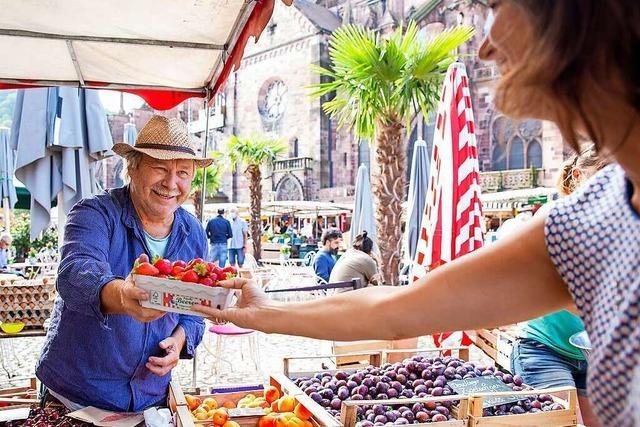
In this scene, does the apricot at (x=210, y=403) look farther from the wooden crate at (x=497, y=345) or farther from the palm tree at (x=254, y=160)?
the palm tree at (x=254, y=160)

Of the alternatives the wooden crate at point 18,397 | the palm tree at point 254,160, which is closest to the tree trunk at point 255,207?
the palm tree at point 254,160

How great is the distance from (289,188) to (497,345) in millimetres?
29985

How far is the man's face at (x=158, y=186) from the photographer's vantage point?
258 cm

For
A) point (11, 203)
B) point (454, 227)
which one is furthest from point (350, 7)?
point (454, 227)

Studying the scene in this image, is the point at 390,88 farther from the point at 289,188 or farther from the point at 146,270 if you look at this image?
the point at 289,188

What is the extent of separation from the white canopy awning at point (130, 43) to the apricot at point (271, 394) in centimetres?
172

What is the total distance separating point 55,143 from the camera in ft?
17.9

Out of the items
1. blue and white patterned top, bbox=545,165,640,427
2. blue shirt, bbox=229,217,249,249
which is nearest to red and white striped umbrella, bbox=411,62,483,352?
blue and white patterned top, bbox=545,165,640,427

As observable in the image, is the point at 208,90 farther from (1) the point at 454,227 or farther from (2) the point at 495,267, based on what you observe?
(2) the point at 495,267

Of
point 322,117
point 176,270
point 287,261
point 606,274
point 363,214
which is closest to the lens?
point 606,274

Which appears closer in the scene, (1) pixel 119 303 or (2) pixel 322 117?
(1) pixel 119 303

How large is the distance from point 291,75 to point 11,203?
2380 cm

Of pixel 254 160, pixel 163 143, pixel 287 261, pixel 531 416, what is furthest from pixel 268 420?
pixel 254 160

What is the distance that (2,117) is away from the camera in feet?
315
